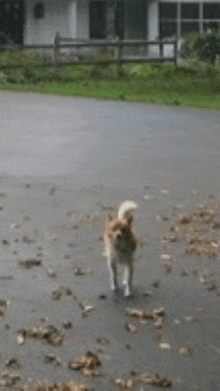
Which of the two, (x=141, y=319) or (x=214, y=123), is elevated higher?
(x=141, y=319)

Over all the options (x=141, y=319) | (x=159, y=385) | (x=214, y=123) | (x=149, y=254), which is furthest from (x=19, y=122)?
(x=159, y=385)

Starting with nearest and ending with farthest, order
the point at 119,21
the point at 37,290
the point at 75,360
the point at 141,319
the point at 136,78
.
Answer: the point at 75,360
the point at 141,319
the point at 37,290
the point at 136,78
the point at 119,21

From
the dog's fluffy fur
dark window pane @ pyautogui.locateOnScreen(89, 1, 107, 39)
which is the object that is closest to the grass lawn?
dark window pane @ pyautogui.locateOnScreen(89, 1, 107, 39)

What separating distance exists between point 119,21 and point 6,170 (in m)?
32.9

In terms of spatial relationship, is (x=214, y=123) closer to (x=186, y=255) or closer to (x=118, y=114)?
(x=118, y=114)

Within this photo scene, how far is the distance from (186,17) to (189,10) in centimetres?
39

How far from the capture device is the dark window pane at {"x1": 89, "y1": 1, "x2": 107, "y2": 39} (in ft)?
147

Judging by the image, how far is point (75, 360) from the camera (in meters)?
5.53

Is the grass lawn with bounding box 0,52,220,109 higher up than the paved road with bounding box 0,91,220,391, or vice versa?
the paved road with bounding box 0,91,220,391

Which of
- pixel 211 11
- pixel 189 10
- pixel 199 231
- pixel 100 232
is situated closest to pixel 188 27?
pixel 189 10

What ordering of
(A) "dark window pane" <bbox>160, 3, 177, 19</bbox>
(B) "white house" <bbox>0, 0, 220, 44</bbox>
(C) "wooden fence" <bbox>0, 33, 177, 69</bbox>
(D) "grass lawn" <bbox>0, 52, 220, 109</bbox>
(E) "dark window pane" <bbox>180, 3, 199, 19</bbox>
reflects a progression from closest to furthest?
(D) "grass lawn" <bbox>0, 52, 220, 109</bbox> → (C) "wooden fence" <bbox>0, 33, 177, 69</bbox> → (B) "white house" <bbox>0, 0, 220, 44</bbox> → (E) "dark window pane" <bbox>180, 3, 199, 19</bbox> → (A) "dark window pane" <bbox>160, 3, 177, 19</bbox>

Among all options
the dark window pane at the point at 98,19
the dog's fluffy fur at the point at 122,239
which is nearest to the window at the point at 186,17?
the dark window pane at the point at 98,19

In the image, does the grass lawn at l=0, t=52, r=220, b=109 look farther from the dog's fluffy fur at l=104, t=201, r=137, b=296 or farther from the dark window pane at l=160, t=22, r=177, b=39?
the dog's fluffy fur at l=104, t=201, r=137, b=296

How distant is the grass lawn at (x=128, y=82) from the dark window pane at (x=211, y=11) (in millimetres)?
11889
